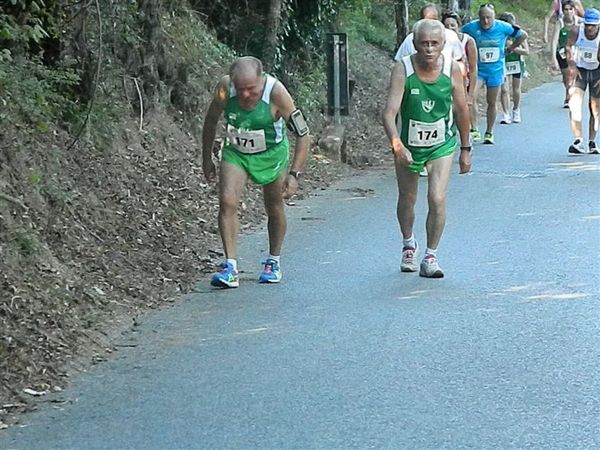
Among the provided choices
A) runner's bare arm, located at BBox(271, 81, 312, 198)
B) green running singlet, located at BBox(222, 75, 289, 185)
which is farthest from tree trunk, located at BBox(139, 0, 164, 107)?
runner's bare arm, located at BBox(271, 81, 312, 198)

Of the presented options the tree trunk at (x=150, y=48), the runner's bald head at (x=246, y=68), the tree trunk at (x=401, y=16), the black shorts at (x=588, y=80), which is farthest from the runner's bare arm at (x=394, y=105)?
the tree trunk at (x=401, y=16)

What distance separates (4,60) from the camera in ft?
30.5

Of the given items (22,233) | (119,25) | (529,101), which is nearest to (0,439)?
(22,233)

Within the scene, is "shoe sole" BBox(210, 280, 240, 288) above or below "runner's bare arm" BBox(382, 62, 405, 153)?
below

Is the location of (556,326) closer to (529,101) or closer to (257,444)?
(257,444)

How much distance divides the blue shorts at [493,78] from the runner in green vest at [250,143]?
28.3ft

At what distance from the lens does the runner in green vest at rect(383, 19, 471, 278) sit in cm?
871

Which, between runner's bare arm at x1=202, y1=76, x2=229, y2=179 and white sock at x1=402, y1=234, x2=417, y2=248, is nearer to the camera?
runner's bare arm at x1=202, y1=76, x2=229, y2=179

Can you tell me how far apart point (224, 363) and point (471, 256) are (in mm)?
3353

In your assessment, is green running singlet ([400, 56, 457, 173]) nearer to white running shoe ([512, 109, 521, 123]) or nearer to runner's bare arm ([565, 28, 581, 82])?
runner's bare arm ([565, 28, 581, 82])

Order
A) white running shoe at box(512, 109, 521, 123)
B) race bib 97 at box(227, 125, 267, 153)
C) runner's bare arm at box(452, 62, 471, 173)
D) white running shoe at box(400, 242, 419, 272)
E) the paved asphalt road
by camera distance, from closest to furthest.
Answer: the paved asphalt road, race bib 97 at box(227, 125, 267, 153), runner's bare arm at box(452, 62, 471, 173), white running shoe at box(400, 242, 419, 272), white running shoe at box(512, 109, 521, 123)

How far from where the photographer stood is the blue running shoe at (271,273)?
8.88 meters

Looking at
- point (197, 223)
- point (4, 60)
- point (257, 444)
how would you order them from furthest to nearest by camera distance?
1. point (197, 223)
2. point (4, 60)
3. point (257, 444)

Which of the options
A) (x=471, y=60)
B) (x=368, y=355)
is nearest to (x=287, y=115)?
(x=368, y=355)
